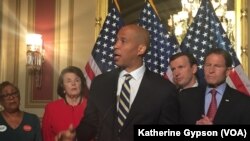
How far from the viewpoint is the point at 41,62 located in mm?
3645

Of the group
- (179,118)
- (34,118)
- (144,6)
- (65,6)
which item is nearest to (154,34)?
(144,6)

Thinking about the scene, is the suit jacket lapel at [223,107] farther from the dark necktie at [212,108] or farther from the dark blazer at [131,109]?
the dark blazer at [131,109]

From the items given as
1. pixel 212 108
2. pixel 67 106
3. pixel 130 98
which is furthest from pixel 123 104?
pixel 67 106

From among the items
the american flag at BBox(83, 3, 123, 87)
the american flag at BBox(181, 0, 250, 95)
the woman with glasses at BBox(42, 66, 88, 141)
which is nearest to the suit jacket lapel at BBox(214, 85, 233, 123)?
the woman with glasses at BBox(42, 66, 88, 141)

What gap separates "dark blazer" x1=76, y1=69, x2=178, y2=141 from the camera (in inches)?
68.7

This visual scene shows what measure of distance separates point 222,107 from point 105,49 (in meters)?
1.49

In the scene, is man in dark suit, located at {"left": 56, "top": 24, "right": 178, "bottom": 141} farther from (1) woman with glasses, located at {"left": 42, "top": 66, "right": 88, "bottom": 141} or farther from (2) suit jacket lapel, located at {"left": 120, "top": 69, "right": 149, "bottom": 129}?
(1) woman with glasses, located at {"left": 42, "top": 66, "right": 88, "bottom": 141}

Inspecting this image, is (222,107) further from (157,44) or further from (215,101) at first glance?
(157,44)

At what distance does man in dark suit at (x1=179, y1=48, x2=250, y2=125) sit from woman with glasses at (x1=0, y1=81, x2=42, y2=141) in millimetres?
990

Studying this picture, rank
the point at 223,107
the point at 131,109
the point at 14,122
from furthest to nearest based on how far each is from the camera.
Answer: the point at 14,122, the point at 223,107, the point at 131,109

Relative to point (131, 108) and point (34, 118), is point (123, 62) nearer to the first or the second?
point (131, 108)

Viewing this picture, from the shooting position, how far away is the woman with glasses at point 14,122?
8.11 feet

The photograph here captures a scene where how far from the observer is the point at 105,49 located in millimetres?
3342

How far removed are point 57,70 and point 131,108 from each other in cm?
206
